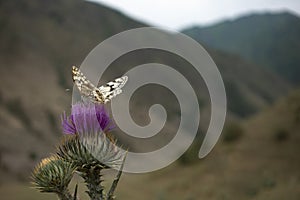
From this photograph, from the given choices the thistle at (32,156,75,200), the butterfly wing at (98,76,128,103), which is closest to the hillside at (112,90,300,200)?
Answer: the butterfly wing at (98,76,128,103)

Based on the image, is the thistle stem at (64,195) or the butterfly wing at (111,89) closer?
the thistle stem at (64,195)

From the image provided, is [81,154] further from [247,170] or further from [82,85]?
[247,170]

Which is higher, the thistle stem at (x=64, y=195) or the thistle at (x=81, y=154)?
the thistle at (x=81, y=154)

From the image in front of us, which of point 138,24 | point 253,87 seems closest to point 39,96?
point 138,24

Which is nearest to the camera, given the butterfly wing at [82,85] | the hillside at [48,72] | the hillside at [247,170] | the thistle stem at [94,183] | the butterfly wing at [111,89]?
the thistle stem at [94,183]

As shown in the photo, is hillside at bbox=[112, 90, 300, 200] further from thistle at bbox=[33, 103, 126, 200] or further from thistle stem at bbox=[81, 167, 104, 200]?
thistle stem at bbox=[81, 167, 104, 200]

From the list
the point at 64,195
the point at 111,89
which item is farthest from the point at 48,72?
the point at 64,195

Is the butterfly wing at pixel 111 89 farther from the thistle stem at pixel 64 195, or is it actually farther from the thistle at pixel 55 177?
the thistle stem at pixel 64 195

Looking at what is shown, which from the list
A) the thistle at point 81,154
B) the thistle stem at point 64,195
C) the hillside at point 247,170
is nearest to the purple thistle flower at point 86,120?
the thistle at point 81,154
